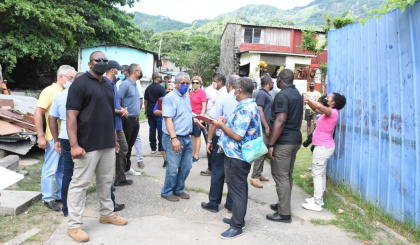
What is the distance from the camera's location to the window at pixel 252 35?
1203 inches

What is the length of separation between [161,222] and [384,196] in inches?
114

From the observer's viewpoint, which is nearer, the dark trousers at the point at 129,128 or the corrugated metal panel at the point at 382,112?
the corrugated metal panel at the point at 382,112

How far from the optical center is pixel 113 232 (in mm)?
3740

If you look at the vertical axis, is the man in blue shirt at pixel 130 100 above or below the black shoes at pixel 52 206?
above

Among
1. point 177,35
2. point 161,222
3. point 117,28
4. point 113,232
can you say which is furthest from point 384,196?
point 177,35

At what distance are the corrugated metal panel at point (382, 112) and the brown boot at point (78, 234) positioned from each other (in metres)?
3.64

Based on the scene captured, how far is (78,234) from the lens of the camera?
3.47m

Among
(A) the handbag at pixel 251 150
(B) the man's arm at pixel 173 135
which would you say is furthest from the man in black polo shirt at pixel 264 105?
(A) the handbag at pixel 251 150

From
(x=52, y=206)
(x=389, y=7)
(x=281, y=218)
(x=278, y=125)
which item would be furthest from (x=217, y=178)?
(x=389, y=7)

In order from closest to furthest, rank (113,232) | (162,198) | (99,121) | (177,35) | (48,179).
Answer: (99,121), (113,232), (48,179), (162,198), (177,35)

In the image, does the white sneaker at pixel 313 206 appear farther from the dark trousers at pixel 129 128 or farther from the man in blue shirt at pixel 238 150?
the dark trousers at pixel 129 128

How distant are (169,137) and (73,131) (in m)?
1.62

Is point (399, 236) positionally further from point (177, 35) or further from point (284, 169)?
point (177, 35)

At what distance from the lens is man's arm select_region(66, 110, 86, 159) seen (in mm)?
3334
